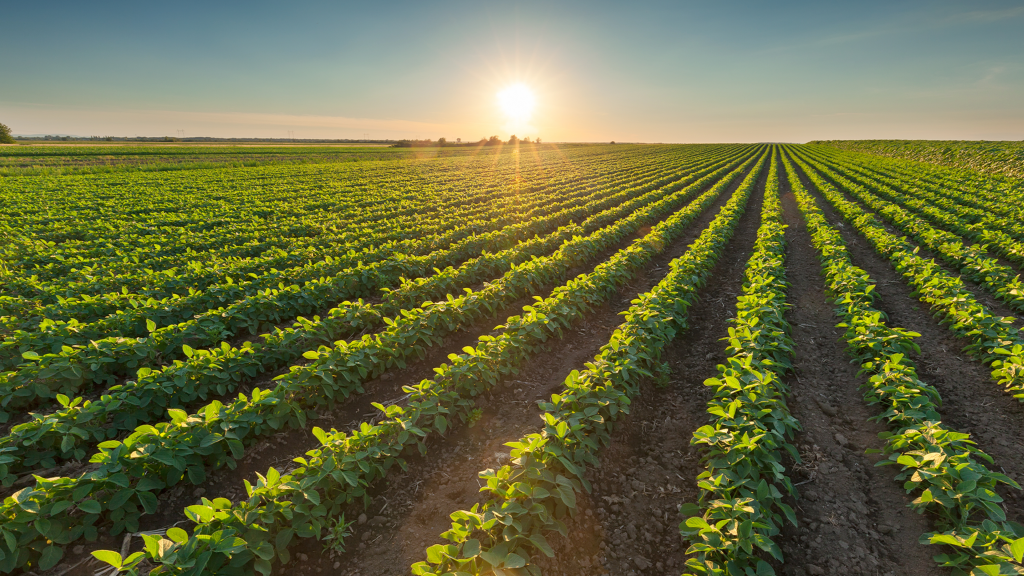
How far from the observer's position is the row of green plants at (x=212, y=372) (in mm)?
4047

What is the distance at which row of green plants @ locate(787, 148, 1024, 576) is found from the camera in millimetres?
2799

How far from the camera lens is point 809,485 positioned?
160 inches

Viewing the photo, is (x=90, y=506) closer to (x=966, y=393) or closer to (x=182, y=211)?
(x=966, y=393)

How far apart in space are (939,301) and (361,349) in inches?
402

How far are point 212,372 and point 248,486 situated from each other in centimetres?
287

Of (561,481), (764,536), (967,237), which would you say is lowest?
(764,536)

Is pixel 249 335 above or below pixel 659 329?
below

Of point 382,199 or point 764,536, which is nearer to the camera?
point 764,536

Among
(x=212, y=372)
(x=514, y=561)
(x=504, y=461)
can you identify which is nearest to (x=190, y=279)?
(x=212, y=372)

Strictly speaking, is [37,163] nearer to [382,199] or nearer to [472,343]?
[382,199]

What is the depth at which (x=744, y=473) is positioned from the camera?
3506mm

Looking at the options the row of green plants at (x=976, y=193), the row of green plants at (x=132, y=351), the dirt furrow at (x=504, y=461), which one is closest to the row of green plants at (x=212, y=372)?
the row of green plants at (x=132, y=351)

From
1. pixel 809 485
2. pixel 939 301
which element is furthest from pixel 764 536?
pixel 939 301

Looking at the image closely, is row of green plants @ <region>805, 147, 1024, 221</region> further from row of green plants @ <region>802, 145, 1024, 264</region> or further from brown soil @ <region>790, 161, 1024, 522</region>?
brown soil @ <region>790, 161, 1024, 522</region>
